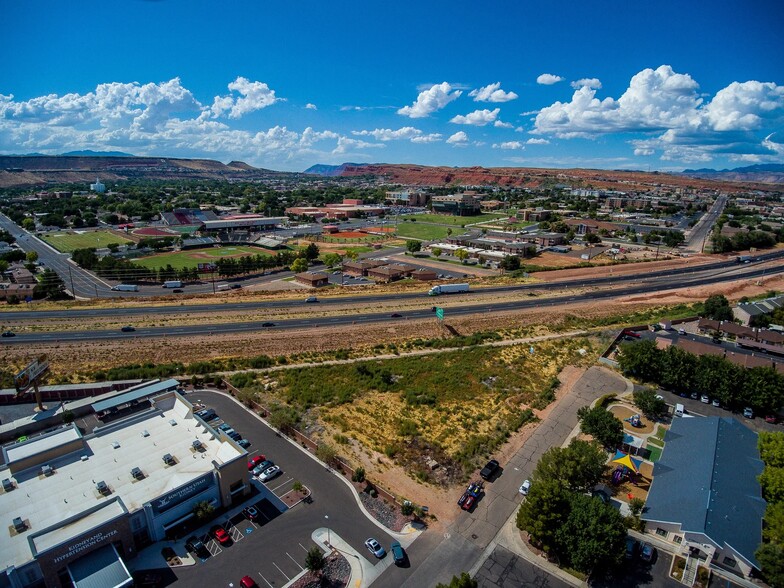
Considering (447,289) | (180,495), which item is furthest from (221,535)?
(447,289)

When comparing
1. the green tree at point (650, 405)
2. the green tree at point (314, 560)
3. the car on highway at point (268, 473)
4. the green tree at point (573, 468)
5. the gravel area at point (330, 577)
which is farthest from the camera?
the green tree at point (650, 405)

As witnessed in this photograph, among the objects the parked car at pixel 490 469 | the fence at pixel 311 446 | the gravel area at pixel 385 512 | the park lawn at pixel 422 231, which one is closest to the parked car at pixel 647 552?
the parked car at pixel 490 469

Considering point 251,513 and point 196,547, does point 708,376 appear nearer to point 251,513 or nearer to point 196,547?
point 251,513

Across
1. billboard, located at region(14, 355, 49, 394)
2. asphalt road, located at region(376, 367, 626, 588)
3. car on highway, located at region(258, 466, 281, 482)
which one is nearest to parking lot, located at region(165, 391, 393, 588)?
car on highway, located at region(258, 466, 281, 482)

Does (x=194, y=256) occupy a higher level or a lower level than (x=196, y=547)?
higher

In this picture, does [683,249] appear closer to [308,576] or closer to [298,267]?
[298,267]

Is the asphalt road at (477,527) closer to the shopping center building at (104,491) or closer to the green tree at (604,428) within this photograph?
the green tree at (604,428)

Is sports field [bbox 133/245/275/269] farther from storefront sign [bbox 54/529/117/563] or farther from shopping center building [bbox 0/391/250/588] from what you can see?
storefront sign [bbox 54/529/117/563]
